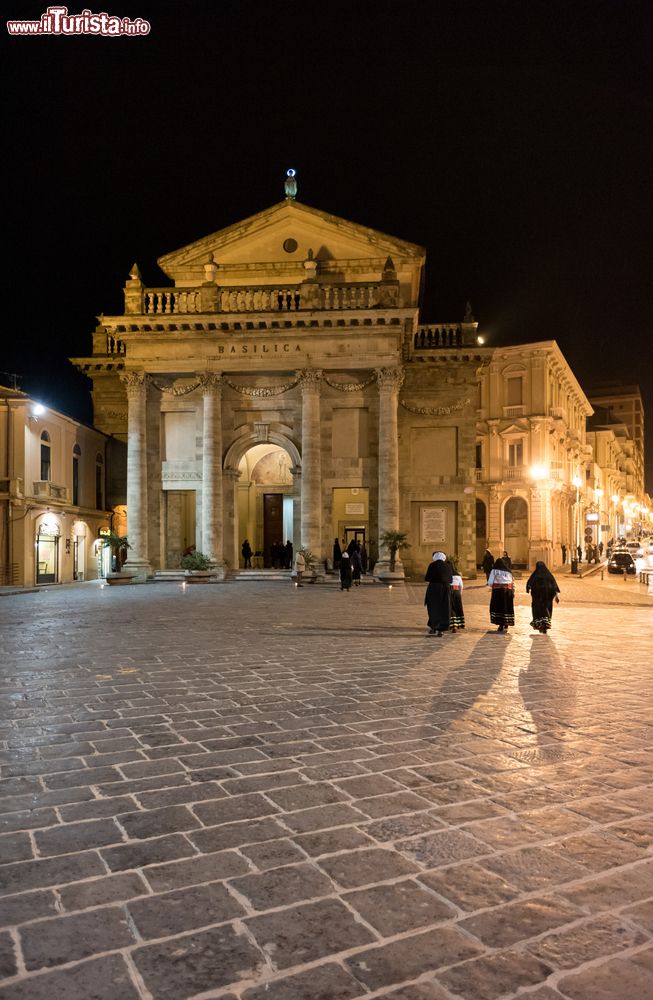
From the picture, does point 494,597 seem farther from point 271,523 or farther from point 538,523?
point 538,523

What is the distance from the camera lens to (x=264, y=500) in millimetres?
37000

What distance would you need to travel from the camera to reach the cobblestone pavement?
2.90m

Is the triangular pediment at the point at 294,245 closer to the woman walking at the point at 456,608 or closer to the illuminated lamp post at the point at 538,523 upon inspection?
the illuminated lamp post at the point at 538,523

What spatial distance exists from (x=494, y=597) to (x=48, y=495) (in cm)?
2152

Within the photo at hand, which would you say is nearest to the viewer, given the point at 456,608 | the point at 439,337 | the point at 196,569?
the point at 456,608

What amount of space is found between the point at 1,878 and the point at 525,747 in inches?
160

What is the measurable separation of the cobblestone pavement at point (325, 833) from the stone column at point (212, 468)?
2068cm

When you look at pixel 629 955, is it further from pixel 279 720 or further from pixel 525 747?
pixel 279 720

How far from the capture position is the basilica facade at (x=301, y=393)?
30.0 metres

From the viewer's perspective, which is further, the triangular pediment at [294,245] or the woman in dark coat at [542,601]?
the triangular pediment at [294,245]

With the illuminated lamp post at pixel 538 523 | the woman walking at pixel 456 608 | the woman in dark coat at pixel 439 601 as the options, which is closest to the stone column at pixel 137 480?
the woman walking at pixel 456 608

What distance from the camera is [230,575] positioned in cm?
3061

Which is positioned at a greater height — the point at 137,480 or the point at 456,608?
the point at 137,480

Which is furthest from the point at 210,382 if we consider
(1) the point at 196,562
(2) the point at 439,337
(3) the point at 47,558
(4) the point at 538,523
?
(4) the point at 538,523
